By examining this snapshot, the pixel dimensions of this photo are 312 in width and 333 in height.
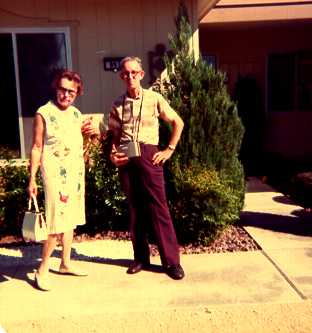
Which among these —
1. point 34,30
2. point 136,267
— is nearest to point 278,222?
point 136,267

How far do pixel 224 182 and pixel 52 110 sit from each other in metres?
2.11

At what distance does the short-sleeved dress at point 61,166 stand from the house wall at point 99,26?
2.10 meters

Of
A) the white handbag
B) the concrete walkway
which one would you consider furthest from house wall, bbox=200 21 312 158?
the white handbag

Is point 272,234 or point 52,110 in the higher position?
point 52,110

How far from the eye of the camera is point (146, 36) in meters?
6.14

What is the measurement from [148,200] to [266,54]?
6967mm

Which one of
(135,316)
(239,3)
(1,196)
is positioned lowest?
(135,316)

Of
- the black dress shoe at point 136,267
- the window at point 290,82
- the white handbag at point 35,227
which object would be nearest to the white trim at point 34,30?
the white handbag at point 35,227

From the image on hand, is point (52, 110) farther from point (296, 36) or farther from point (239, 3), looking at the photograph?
point (296, 36)

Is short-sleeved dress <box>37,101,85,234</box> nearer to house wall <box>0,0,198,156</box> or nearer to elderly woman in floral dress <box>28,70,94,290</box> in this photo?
elderly woman in floral dress <box>28,70,94,290</box>

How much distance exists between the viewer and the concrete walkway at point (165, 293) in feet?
11.5

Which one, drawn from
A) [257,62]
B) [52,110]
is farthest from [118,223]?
[257,62]

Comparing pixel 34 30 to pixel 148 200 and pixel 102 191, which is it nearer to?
pixel 102 191

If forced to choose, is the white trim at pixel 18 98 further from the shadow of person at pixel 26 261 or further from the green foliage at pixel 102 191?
the shadow of person at pixel 26 261
